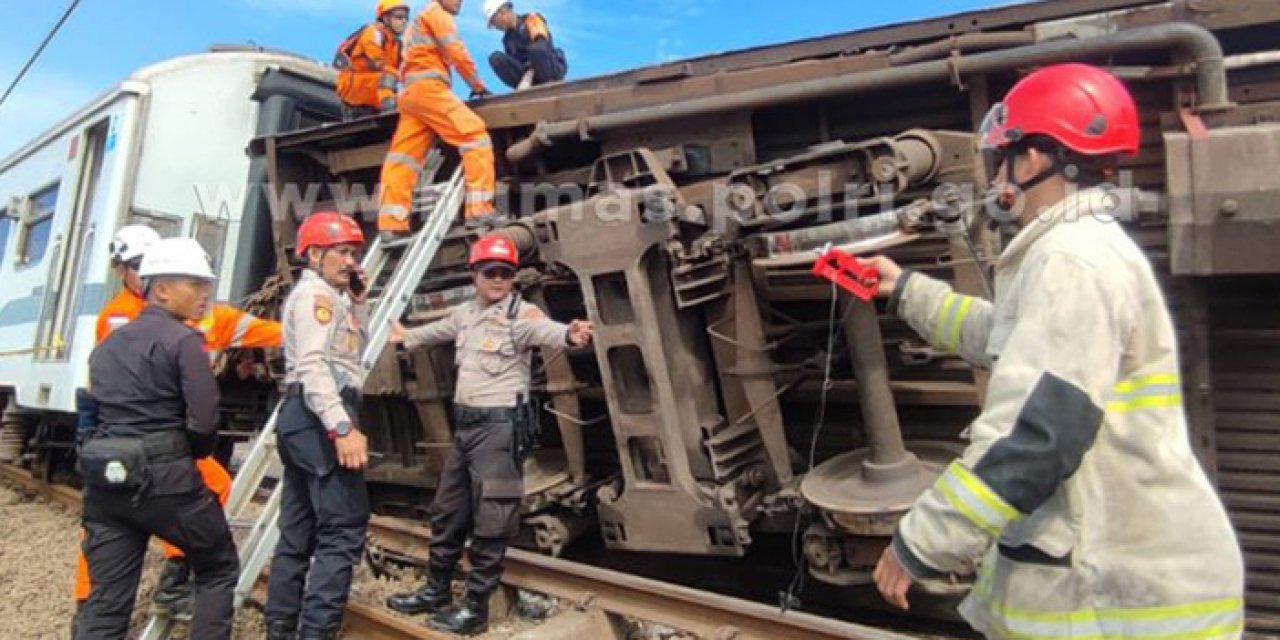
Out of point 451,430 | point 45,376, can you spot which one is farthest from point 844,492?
point 45,376

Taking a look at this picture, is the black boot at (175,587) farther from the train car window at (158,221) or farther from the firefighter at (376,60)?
the firefighter at (376,60)

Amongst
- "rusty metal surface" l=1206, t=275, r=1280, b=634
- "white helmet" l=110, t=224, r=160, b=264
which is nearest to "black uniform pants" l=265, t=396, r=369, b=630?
"white helmet" l=110, t=224, r=160, b=264

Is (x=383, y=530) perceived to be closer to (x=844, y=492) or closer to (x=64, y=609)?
(x=64, y=609)

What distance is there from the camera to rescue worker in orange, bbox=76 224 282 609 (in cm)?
382

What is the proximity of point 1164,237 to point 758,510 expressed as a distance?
1948mm

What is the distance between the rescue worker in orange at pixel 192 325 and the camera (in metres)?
3.82

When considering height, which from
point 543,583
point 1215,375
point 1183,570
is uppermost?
point 1215,375

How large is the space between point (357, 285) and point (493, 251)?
0.66 m

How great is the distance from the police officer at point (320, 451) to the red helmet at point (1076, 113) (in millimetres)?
2596

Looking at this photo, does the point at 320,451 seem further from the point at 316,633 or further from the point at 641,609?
the point at 641,609

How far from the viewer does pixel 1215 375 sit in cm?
314

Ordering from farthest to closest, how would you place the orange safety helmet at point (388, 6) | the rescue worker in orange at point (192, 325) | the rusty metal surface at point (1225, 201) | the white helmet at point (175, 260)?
1. the orange safety helmet at point (388, 6)
2. the rescue worker in orange at point (192, 325)
3. the white helmet at point (175, 260)
4. the rusty metal surface at point (1225, 201)

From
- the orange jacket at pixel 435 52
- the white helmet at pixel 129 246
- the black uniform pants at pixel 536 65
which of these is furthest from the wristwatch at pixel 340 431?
the black uniform pants at pixel 536 65

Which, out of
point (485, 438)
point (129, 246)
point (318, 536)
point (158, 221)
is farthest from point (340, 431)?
point (158, 221)
